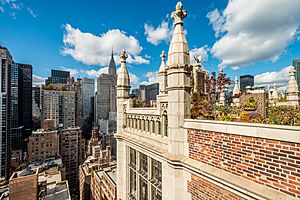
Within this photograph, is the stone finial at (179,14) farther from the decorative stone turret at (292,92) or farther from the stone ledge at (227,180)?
the decorative stone turret at (292,92)

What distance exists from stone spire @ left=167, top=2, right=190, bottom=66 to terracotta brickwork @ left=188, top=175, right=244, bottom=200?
349 centimetres

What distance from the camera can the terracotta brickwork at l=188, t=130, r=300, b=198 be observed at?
2.63 meters

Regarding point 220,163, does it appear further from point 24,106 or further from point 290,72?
point 24,106

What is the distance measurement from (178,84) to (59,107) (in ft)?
376

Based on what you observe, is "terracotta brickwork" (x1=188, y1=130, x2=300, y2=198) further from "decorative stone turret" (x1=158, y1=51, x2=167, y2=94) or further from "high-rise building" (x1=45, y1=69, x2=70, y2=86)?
"high-rise building" (x1=45, y1=69, x2=70, y2=86)

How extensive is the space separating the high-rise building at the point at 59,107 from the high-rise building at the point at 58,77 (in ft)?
311

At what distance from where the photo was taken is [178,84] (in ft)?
16.1

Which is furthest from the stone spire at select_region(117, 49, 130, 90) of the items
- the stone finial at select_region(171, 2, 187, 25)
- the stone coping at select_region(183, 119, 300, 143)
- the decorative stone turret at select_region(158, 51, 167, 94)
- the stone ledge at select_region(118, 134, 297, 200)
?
the stone coping at select_region(183, 119, 300, 143)

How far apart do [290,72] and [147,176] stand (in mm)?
13718

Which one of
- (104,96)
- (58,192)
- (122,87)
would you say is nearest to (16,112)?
(58,192)

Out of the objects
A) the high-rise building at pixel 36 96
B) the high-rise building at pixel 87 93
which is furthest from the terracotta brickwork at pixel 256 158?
the high-rise building at pixel 87 93

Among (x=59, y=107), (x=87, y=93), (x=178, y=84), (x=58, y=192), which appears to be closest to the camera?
(x=178, y=84)

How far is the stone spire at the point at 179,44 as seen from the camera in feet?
16.1

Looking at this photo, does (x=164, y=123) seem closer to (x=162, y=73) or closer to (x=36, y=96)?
(x=162, y=73)
